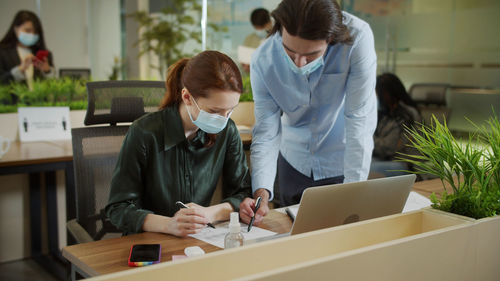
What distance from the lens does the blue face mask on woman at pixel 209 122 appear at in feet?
5.14

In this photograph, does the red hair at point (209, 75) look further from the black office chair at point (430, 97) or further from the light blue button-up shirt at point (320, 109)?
the black office chair at point (430, 97)

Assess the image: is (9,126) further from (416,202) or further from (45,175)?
(416,202)

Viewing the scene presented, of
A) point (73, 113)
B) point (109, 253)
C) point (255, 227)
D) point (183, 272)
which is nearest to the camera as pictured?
point (183, 272)

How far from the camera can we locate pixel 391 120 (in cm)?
366

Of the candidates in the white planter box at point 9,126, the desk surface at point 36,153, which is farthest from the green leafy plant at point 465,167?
the white planter box at point 9,126

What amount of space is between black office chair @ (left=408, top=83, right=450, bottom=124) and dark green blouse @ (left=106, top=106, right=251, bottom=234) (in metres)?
2.57

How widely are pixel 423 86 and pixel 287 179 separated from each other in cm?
244

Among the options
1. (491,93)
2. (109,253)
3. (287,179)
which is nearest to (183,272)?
(109,253)

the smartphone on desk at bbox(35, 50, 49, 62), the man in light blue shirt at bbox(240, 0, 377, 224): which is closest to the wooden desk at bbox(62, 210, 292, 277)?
the man in light blue shirt at bbox(240, 0, 377, 224)

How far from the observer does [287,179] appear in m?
2.09

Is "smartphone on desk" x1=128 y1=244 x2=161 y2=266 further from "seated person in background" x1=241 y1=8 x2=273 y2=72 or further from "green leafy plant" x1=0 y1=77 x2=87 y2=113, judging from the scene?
"seated person in background" x1=241 y1=8 x2=273 y2=72

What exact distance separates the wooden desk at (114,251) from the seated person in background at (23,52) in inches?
141

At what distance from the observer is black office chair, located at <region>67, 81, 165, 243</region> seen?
6.04 feet

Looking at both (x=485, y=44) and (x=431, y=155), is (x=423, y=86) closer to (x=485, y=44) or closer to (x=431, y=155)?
(x=485, y=44)
